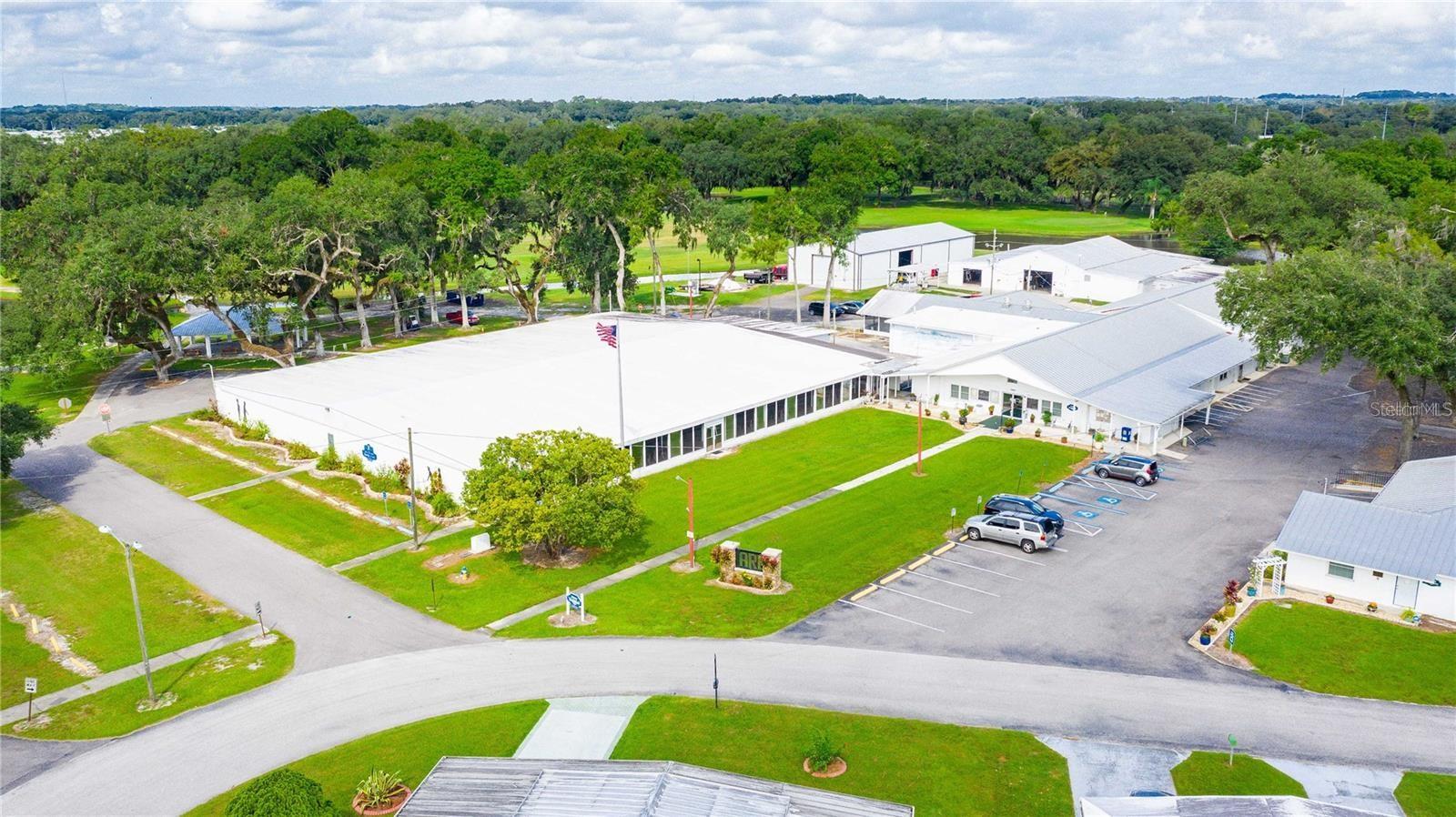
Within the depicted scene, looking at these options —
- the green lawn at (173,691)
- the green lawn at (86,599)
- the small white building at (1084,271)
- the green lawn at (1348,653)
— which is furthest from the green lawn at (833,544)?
the small white building at (1084,271)

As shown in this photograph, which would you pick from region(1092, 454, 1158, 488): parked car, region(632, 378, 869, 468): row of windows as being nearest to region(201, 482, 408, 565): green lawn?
region(632, 378, 869, 468): row of windows

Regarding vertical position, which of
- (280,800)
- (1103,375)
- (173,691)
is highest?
(1103,375)

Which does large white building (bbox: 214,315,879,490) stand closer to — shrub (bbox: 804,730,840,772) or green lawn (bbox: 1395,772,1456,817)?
shrub (bbox: 804,730,840,772)

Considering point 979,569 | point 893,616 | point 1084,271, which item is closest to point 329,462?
point 893,616

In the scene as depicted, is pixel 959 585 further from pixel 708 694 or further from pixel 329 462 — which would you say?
pixel 329 462

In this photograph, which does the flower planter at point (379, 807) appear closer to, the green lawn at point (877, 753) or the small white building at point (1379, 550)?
the green lawn at point (877, 753)

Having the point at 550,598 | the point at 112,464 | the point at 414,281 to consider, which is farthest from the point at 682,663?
the point at 414,281
